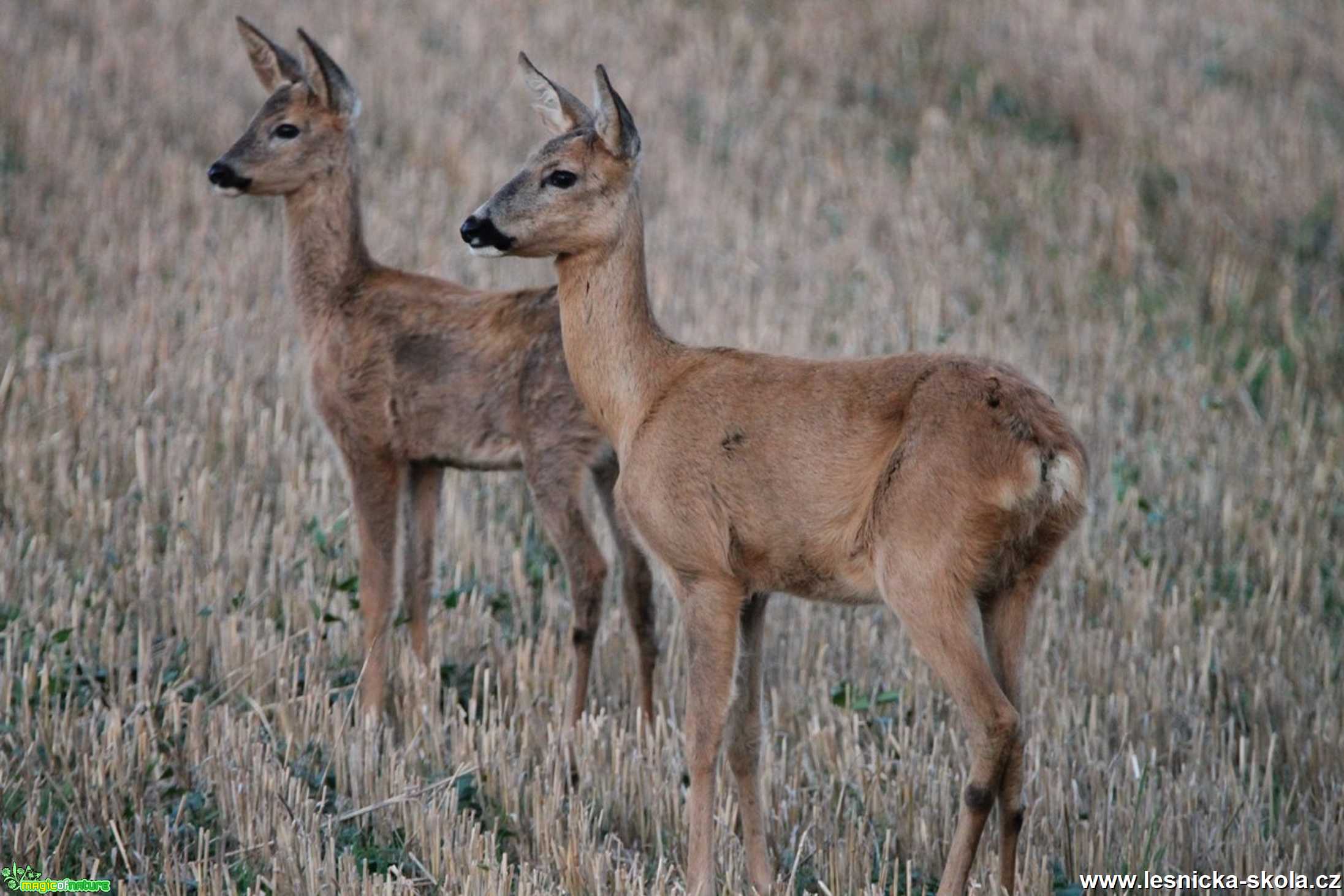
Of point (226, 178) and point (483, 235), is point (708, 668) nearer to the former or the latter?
point (483, 235)

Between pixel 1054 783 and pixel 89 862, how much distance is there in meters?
3.33

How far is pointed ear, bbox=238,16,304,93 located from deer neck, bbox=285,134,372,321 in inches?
19.8

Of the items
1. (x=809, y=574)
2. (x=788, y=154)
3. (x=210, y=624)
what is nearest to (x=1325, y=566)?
(x=809, y=574)

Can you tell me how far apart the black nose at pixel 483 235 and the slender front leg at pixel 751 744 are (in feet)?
5.12

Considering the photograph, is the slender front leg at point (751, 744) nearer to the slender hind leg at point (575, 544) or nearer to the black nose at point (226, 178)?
the slender hind leg at point (575, 544)

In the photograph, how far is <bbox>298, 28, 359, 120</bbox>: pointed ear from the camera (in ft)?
26.3

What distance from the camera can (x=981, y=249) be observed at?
13297 millimetres

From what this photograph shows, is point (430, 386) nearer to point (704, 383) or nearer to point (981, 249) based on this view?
point (704, 383)

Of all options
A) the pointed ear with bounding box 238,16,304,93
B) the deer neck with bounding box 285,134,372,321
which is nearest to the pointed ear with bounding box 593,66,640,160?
the deer neck with bounding box 285,134,372,321

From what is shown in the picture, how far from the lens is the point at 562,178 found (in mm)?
6234

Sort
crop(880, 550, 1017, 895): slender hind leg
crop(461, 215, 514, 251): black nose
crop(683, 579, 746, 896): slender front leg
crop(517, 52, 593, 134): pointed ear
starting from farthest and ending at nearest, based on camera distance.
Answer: crop(517, 52, 593, 134): pointed ear < crop(461, 215, 514, 251): black nose < crop(683, 579, 746, 896): slender front leg < crop(880, 550, 1017, 895): slender hind leg

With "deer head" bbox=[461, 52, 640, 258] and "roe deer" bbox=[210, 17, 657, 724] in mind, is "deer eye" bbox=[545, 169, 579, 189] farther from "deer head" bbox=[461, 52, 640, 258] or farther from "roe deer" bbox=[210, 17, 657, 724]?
"roe deer" bbox=[210, 17, 657, 724]

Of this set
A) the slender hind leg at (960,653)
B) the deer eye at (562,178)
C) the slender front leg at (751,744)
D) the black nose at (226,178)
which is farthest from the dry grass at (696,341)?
→ the deer eye at (562,178)

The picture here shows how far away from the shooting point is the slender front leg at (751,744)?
5828 millimetres
